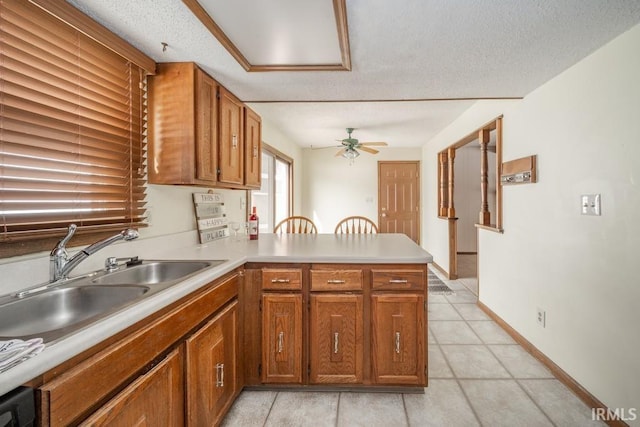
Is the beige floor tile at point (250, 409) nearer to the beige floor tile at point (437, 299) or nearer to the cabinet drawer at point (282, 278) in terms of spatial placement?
the cabinet drawer at point (282, 278)

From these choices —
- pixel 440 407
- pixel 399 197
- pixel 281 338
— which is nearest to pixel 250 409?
pixel 281 338

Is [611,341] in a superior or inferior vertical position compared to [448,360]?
superior

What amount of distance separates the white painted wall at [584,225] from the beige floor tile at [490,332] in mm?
154

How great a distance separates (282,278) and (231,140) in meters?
1.09

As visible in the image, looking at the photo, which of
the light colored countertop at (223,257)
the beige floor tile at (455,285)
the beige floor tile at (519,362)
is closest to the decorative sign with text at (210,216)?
the light colored countertop at (223,257)

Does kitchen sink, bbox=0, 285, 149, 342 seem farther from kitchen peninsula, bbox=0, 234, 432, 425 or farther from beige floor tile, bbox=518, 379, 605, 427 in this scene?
beige floor tile, bbox=518, 379, 605, 427

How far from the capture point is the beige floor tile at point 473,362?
2182 millimetres

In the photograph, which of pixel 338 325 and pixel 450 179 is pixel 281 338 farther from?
pixel 450 179

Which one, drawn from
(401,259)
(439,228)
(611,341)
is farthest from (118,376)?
(439,228)

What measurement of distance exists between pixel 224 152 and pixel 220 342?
1.25 meters

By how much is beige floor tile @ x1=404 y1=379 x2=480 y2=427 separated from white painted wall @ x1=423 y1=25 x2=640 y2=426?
2.40ft

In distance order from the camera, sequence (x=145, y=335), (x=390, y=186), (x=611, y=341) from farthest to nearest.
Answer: (x=390, y=186), (x=611, y=341), (x=145, y=335)

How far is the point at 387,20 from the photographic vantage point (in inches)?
57.6

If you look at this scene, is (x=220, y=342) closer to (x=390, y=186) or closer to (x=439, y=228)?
(x=439, y=228)
